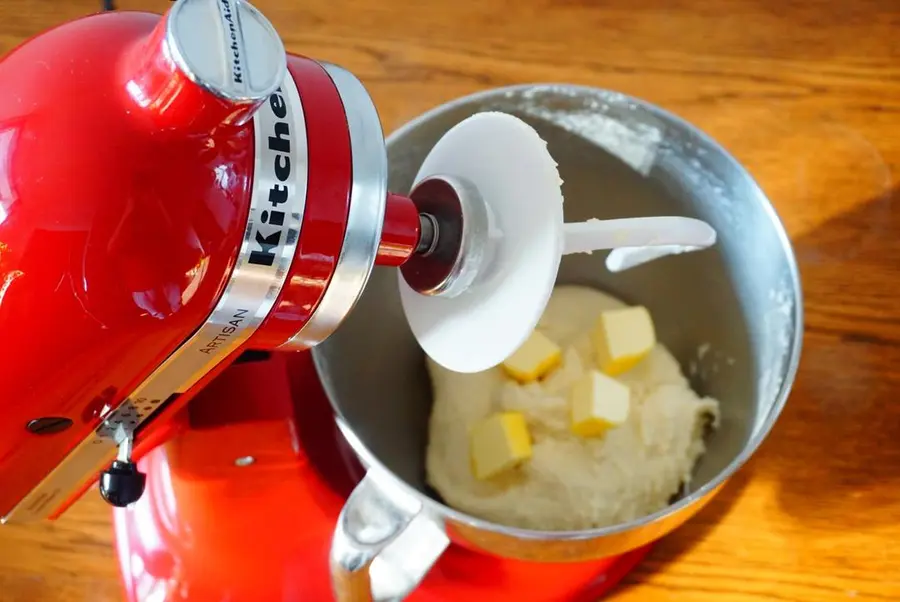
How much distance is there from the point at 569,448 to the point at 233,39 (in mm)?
430

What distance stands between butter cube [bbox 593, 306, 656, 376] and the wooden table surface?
0.12 m

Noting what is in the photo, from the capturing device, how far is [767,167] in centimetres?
72

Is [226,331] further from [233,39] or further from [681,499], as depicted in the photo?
[681,499]

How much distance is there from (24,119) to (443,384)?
41 cm

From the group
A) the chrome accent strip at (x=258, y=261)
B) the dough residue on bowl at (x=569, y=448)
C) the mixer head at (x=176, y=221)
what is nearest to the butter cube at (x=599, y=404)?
the dough residue on bowl at (x=569, y=448)

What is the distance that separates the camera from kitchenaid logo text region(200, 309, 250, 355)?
38cm

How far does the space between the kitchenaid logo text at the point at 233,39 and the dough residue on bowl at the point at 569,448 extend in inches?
15.7

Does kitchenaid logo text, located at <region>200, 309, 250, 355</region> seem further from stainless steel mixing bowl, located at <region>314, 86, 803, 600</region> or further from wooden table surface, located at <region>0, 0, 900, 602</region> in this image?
wooden table surface, located at <region>0, 0, 900, 602</region>

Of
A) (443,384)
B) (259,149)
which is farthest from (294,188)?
(443,384)

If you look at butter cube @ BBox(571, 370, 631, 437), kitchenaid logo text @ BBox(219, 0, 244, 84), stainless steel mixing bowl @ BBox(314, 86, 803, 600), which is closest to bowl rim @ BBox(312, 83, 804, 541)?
stainless steel mixing bowl @ BBox(314, 86, 803, 600)

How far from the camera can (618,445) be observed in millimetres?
641

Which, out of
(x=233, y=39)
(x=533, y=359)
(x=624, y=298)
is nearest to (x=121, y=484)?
(x=233, y=39)

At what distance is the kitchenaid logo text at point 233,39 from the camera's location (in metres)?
0.31

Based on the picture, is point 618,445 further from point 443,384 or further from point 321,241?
point 321,241
